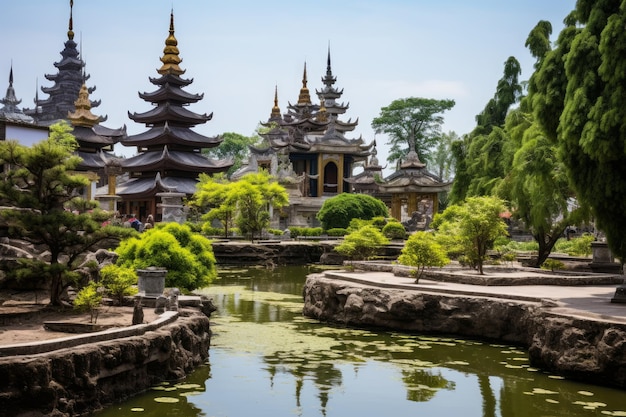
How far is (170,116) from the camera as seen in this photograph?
58875 millimetres

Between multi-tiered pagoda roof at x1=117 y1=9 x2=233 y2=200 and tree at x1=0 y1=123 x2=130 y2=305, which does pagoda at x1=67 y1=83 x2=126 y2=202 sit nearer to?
multi-tiered pagoda roof at x1=117 y1=9 x2=233 y2=200

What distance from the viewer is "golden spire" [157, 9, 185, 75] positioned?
61.2 meters

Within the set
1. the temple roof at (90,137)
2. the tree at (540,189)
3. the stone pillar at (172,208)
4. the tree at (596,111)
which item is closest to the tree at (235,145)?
the temple roof at (90,137)

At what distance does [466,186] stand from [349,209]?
35.1 ft

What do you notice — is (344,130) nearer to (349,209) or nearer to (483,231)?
(349,209)

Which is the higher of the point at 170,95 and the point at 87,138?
the point at 170,95

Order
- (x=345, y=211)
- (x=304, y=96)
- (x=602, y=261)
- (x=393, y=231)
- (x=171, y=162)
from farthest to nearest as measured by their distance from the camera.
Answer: (x=304, y=96)
(x=171, y=162)
(x=345, y=211)
(x=393, y=231)
(x=602, y=261)

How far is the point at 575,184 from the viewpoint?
57.7 ft

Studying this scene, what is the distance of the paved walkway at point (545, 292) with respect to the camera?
49.7 ft

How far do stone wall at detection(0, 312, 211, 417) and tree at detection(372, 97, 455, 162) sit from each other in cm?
7492

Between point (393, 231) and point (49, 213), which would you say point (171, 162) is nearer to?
point (393, 231)

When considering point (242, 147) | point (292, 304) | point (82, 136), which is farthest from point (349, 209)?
point (242, 147)

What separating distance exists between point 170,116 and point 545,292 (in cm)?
4418

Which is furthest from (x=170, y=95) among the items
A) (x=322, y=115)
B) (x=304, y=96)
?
(x=304, y=96)
